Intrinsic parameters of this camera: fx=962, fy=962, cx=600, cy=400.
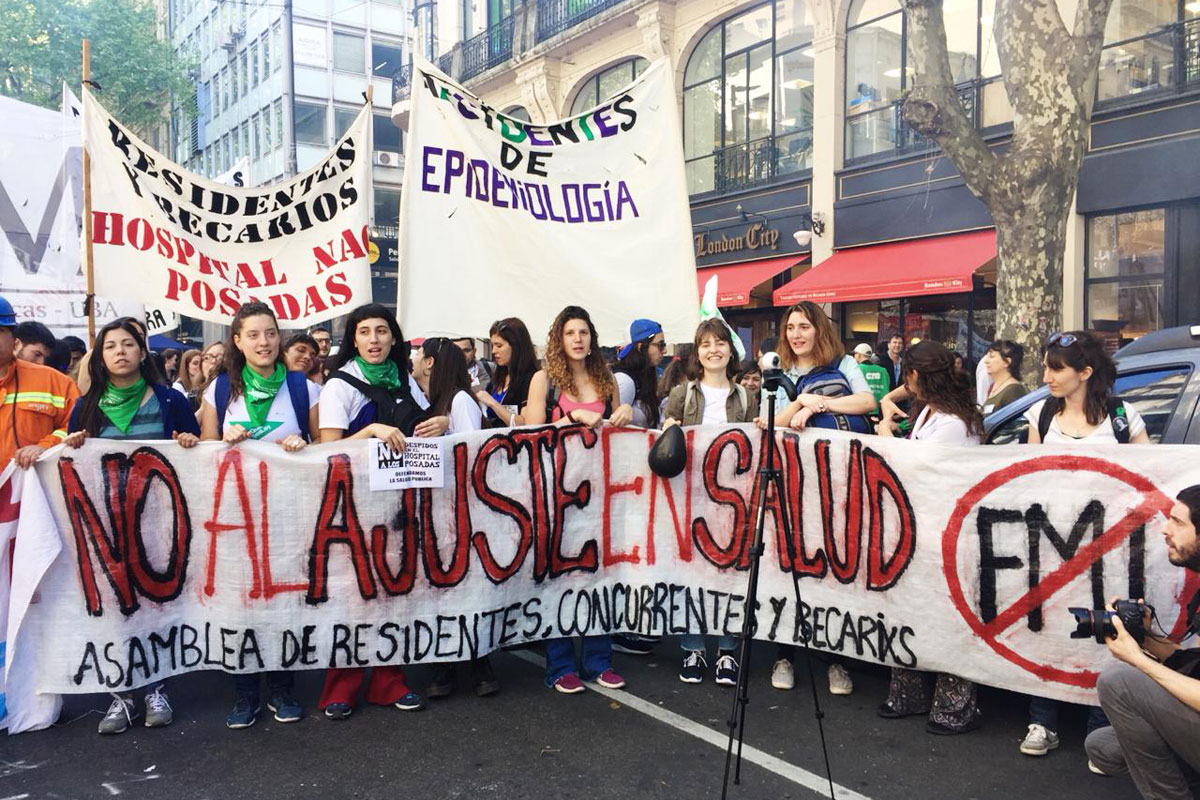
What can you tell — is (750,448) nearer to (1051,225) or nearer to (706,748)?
(706,748)

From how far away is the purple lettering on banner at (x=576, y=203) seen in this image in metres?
5.46

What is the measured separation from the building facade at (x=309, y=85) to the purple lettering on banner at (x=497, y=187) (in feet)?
97.1

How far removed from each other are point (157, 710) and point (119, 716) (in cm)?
15

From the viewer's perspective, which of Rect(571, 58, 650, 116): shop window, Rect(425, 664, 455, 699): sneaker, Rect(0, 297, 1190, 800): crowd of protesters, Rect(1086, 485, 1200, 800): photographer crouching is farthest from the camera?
Rect(571, 58, 650, 116): shop window

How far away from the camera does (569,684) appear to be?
15.3ft

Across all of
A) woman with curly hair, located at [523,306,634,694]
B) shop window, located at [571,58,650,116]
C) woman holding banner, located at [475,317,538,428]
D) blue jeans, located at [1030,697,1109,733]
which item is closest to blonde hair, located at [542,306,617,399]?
woman with curly hair, located at [523,306,634,694]

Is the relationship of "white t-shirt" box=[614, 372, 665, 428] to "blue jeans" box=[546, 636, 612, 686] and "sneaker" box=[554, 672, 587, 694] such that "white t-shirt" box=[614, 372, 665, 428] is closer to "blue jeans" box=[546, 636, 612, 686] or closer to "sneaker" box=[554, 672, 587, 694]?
"blue jeans" box=[546, 636, 612, 686]

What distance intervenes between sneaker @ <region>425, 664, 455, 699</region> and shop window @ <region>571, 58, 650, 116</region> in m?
16.2

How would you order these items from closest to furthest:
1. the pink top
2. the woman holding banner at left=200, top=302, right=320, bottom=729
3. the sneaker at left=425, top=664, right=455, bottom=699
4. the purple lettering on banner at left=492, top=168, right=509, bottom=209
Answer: the woman holding banner at left=200, top=302, right=320, bottom=729
the sneaker at left=425, top=664, right=455, bottom=699
the pink top
the purple lettering on banner at left=492, top=168, right=509, bottom=209

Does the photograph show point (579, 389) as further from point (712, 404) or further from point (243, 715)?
point (243, 715)

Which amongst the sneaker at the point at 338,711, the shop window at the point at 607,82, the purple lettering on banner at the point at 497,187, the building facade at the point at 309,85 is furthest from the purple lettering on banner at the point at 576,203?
the building facade at the point at 309,85

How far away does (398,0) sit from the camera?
4006 cm

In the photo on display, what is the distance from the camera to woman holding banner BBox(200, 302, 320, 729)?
4.37 meters

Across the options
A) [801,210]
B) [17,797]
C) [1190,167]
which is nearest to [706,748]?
[17,797]
